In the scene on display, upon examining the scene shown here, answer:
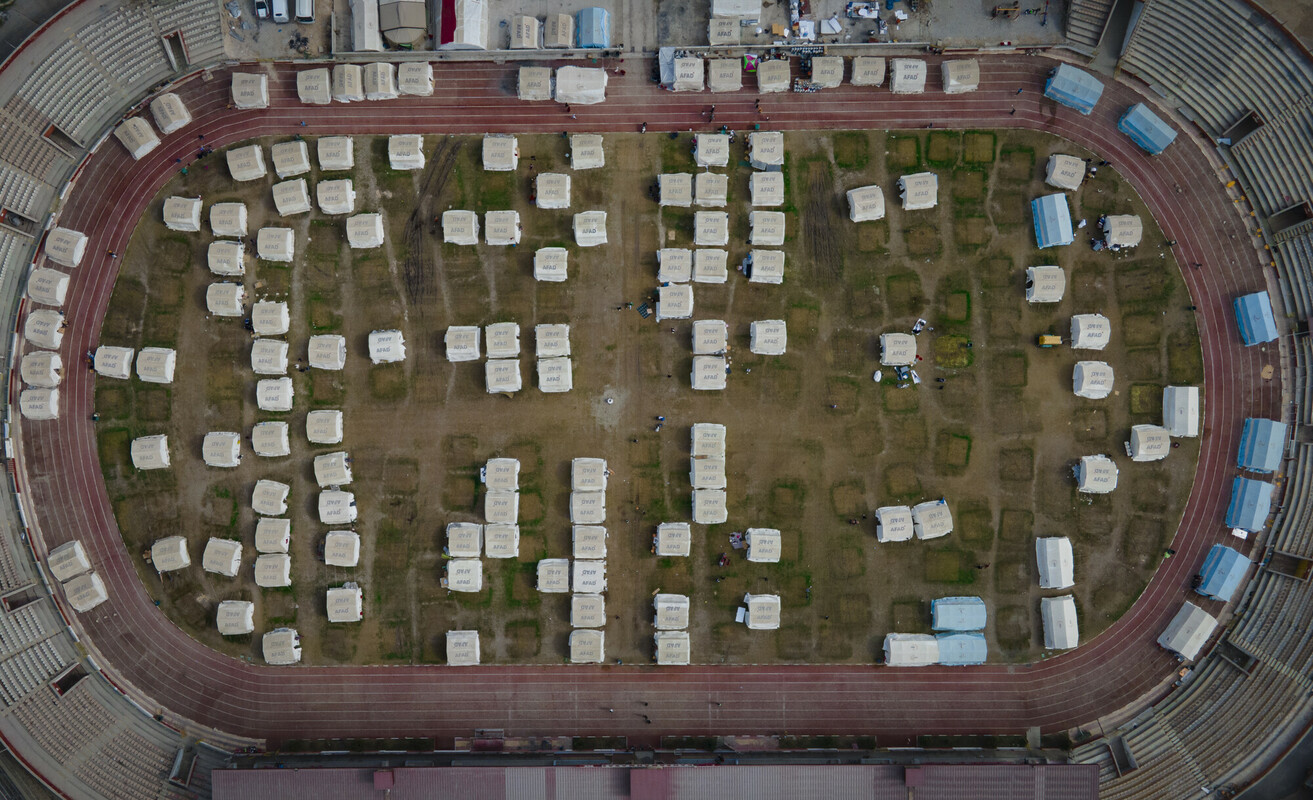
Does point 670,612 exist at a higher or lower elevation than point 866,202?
lower

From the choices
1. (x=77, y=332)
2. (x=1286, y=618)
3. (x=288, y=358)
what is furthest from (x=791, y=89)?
(x=77, y=332)

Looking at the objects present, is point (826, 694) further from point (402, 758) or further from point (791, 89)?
point (791, 89)

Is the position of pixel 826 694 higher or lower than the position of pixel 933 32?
lower

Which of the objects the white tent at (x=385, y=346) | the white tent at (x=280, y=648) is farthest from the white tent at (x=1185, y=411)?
the white tent at (x=280, y=648)

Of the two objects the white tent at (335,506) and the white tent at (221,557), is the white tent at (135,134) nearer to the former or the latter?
the white tent at (335,506)

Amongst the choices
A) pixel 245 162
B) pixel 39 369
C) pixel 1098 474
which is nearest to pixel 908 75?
pixel 1098 474

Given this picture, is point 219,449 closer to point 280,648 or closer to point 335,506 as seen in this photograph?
point 335,506
